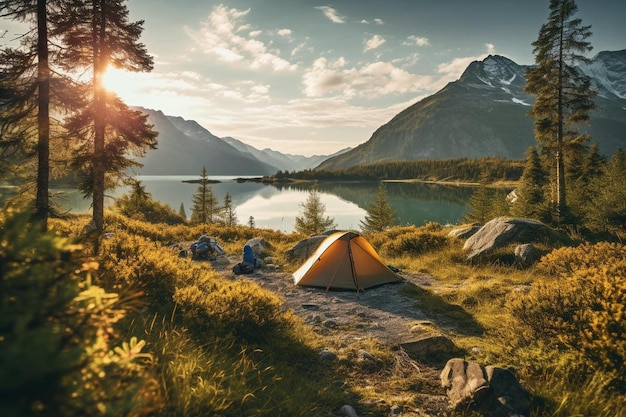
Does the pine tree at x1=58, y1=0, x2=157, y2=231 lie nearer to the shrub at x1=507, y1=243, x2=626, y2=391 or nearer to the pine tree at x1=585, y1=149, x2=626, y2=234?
the shrub at x1=507, y1=243, x2=626, y2=391

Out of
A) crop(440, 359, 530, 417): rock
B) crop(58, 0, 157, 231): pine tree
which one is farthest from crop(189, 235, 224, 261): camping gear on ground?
crop(440, 359, 530, 417): rock

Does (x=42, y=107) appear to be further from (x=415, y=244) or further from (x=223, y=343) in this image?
(x=415, y=244)

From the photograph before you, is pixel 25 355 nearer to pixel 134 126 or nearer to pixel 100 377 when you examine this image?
pixel 100 377

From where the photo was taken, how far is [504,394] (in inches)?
165

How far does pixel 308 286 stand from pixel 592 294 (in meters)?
7.14

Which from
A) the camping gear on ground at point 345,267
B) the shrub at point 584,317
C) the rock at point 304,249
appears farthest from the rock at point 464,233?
the shrub at point 584,317

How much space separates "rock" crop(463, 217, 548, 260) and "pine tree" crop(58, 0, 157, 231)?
15.6m

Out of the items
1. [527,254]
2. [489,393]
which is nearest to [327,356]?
[489,393]

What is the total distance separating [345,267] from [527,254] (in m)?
6.19

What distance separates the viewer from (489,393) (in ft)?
13.8

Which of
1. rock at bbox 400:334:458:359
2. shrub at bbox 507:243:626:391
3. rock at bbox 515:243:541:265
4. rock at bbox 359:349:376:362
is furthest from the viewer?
rock at bbox 515:243:541:265

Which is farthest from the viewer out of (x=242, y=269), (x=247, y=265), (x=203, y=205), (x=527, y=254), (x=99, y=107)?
(x=203, y=205)

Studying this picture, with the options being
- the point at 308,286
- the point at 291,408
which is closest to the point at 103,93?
the point at 308,286

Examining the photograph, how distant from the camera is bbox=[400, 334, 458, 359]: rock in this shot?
6.07 m
